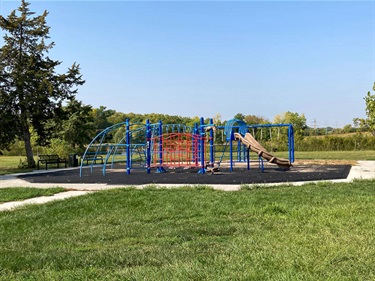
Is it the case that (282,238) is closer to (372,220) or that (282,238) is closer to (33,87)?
(372,220)

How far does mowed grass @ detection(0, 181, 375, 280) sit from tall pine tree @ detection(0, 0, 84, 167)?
13.9 metres

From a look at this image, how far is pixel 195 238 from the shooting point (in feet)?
17.2

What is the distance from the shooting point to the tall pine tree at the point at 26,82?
21094mm

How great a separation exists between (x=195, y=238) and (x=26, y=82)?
18791 millimetres

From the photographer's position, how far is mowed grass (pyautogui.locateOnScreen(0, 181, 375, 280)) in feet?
12.5

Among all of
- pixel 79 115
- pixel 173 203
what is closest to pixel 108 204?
pixel 173 203

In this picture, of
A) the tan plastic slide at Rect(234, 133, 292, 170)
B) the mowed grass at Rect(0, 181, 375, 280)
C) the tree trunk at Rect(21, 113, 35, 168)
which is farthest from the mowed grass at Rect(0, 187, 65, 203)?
the tree trunk at Rect(21, 113, 35, 168)

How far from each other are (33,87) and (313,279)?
68.0ft

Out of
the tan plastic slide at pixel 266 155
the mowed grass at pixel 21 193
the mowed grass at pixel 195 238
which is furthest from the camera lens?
the tan plastic slide at pixel 266 155

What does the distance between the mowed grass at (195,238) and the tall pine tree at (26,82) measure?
1390 cm

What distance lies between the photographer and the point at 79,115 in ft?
91.1

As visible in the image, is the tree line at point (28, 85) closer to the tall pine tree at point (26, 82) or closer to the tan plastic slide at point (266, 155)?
the tall pine tree at point (26, 82)

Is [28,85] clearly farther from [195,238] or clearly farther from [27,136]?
[195,238]

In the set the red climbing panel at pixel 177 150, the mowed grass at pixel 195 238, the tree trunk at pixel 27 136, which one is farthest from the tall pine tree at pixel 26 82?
the mowed grass at pixel 195 238
